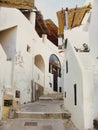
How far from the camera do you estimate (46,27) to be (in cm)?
2522

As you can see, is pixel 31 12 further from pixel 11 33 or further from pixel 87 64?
pixel 87 64

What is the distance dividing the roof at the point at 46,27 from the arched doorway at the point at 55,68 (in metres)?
3.15

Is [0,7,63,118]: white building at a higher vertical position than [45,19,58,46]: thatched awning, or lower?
lower

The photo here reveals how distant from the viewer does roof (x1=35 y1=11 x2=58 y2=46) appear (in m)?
23.0

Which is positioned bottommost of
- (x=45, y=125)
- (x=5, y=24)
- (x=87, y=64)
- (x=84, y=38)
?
(x=45, y=125)

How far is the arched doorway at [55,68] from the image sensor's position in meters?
26.5

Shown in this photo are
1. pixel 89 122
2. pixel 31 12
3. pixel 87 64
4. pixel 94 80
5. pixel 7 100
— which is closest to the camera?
pixel 89 122

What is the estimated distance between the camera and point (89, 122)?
7.13 metres

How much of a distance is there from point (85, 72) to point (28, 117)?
402cm

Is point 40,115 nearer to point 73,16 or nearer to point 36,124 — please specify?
point 36,124

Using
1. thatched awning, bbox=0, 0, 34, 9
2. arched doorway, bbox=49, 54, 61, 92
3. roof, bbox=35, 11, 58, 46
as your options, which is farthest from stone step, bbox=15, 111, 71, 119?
arched doorway, bbox=49, 54, 61, 92

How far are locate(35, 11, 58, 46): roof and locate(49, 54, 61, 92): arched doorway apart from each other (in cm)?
315

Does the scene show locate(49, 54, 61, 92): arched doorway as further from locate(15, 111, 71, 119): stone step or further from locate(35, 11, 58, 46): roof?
locate(15, 111, 71, 119): stone step

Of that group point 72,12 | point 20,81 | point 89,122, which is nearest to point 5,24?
point 20,81
